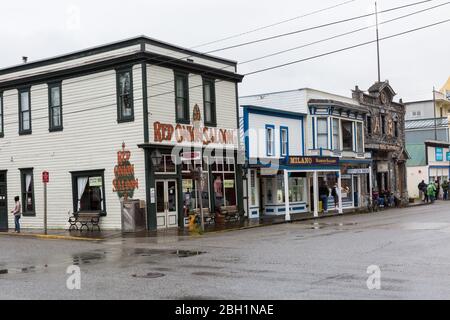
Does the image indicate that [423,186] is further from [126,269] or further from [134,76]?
[126,269]

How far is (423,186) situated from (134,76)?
29.4 meters

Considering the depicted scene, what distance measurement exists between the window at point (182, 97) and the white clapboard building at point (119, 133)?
4 centimetres

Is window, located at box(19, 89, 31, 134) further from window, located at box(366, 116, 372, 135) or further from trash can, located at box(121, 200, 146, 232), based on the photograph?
window, located at box(366, 116, 372, 135)

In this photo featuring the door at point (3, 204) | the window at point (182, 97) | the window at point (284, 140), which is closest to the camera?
the window at point (182, 97)

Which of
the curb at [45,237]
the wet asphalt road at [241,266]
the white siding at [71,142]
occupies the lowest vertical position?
the curb at [45,237]

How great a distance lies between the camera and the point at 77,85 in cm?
2639

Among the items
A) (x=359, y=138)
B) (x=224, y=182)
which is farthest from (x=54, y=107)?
(x=359, y=138)

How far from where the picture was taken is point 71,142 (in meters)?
26.7

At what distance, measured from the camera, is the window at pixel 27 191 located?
2841cm

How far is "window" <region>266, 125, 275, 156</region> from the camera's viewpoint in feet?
105

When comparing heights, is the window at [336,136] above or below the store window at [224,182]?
above

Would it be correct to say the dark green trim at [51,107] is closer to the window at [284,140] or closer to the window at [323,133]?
the window at [284,140]

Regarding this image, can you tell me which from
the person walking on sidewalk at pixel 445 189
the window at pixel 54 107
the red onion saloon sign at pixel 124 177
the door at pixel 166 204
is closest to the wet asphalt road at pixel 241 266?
the door at pixel 166 204
